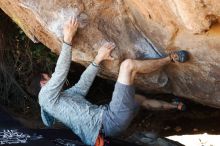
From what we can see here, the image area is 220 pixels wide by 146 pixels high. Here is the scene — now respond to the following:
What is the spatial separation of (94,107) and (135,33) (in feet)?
2.25

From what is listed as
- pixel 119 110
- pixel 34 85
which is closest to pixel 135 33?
pixel 119 110

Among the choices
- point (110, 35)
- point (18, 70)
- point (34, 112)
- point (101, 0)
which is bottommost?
point (34, 112)

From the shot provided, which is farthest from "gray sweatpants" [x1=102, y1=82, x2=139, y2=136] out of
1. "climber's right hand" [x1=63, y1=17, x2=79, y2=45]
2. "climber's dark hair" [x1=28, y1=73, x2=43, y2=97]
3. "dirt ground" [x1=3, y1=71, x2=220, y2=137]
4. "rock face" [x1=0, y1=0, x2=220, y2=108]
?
"climber's dark hair" [x1=28, y1=73, x2=43, y2=97]

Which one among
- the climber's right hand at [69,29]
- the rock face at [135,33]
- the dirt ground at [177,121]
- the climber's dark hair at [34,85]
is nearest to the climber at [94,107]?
the climber's right hand at [69,29]

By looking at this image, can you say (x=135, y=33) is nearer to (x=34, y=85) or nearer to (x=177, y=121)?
(x=177, y=121)

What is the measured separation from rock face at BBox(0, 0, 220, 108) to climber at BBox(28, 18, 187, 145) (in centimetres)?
10

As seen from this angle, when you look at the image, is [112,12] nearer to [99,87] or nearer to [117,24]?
[117,24]

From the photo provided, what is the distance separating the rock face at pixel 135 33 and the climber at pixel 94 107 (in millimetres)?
104

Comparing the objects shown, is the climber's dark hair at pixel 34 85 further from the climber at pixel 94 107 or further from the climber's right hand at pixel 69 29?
the climber's right hand at pixel 69 29

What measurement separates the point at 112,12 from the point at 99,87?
1.65 meters

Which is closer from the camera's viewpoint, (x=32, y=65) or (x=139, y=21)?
(x=139, y=21)

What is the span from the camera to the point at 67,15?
3678 millimetres

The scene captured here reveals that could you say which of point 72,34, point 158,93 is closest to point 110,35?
point 72,34

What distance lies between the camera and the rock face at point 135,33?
11.7 feet
